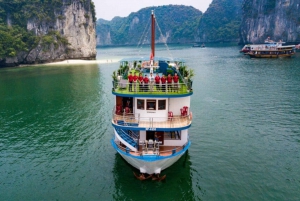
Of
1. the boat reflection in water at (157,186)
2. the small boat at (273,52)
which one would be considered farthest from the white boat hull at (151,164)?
the small boat at (273,52)

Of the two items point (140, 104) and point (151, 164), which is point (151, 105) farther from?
point (151, 164)

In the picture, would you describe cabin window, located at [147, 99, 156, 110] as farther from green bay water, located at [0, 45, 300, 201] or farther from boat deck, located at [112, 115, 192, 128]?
green bay water, located at [0, 45, 300, 201]

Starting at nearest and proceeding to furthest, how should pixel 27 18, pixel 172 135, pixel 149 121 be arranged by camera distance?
pixel 149 121 → pixel 172 135 → pixel 27 18

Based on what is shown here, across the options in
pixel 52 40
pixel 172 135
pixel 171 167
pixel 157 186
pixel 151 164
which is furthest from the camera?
pixel 52 40

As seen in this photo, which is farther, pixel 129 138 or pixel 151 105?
pixel 129 138

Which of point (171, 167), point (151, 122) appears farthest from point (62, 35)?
point (171, 167)

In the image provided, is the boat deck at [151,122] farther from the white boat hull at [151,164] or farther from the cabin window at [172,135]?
the white boat hull at [151,164]

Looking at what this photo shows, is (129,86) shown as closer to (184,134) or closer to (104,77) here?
(184,134)

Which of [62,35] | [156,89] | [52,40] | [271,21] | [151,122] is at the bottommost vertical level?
[151,122]
